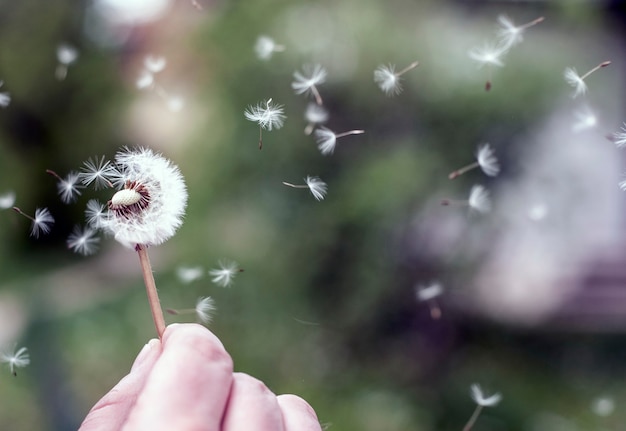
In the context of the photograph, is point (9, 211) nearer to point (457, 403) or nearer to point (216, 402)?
point (457, 403)

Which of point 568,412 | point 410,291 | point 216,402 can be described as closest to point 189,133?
point 410,291

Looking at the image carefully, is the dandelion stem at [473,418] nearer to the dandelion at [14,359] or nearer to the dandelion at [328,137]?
the dandelion at [328,137]

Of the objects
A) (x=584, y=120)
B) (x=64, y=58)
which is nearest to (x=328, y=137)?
(x=584, y=120)

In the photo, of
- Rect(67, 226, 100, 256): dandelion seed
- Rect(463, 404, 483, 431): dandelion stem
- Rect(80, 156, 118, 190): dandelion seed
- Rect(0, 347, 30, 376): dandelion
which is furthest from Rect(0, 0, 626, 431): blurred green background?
Rect(80, 156, 118, 190): dandelion seed

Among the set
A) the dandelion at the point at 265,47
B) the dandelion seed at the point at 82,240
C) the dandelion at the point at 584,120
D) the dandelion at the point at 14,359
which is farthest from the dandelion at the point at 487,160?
the dandelion at the point at 14,359

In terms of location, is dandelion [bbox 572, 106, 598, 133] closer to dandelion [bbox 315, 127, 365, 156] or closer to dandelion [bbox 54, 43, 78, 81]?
dandelion [bbox 315, 127, 365, 156]

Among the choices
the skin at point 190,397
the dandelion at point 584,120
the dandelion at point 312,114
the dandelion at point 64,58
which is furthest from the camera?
the dandelion at point 64,58
